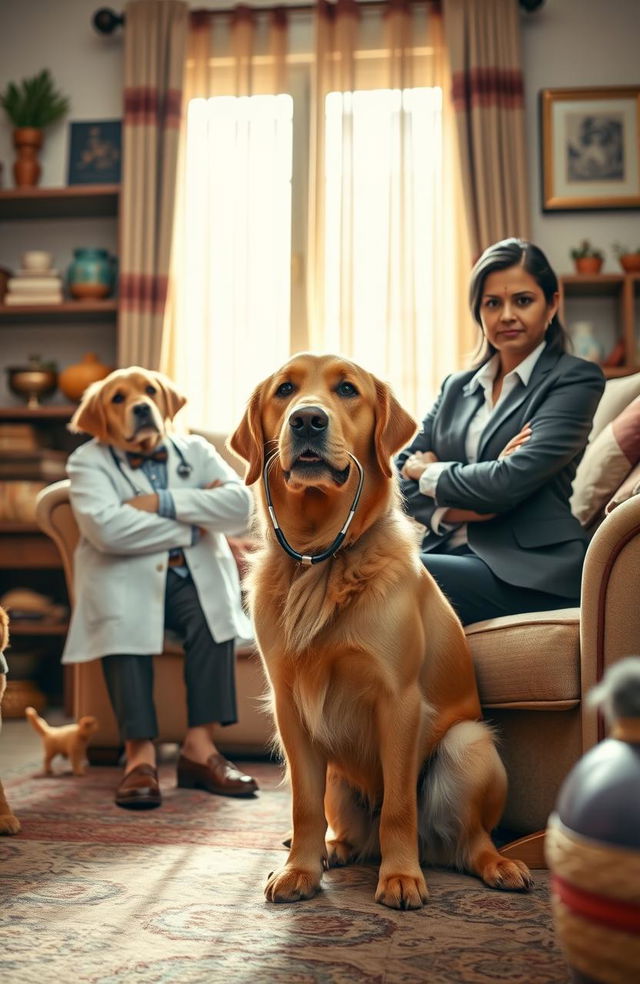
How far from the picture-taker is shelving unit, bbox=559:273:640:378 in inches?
163

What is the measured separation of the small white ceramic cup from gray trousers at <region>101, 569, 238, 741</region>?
2.39 metres

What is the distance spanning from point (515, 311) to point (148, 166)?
2.69 metres

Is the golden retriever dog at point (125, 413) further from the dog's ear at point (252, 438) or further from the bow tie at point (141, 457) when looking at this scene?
the dog's ear at point (252, 438)

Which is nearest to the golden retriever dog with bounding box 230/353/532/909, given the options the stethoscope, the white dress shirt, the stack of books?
the white dress shirt

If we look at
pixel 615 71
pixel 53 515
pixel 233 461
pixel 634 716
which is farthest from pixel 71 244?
pixel 634 716

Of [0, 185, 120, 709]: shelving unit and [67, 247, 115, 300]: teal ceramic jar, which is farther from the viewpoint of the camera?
[67, 247, 115, 300]: teal ceramic jar

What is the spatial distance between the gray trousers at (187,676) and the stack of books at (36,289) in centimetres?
226

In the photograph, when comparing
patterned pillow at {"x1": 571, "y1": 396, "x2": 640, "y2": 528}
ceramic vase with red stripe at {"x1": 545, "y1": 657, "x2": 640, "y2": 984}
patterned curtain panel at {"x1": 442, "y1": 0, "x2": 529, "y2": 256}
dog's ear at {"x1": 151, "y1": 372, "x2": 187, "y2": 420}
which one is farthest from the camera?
patterned curtain panel at {"x1": 442, "y1": 0, "x2": 529, "y2": 256}

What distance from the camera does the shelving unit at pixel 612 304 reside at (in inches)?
163

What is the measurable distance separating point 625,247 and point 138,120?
90.1 inches

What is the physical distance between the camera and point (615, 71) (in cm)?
444

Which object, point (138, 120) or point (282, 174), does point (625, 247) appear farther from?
point (138, 120)

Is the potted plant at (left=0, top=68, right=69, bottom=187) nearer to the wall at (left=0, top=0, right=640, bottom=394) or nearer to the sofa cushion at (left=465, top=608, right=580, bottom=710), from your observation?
the wall at (left=0, top=0, right=640, bottom=394)

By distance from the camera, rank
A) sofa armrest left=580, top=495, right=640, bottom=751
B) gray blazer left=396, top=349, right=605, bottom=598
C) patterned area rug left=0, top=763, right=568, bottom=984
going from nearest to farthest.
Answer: patterned area rug left=0, top=763, right=568, bottom=984
sofa armrest left=580, top=495, right=640, bottom=751
gray blazer left=396, top=349, right=605, bottom=598
